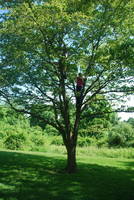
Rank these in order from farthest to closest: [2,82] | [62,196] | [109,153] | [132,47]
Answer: [109,153]
[2,82]
[132,47]
[62,196]

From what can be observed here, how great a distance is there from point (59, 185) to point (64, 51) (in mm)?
4220

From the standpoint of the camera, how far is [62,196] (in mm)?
5770

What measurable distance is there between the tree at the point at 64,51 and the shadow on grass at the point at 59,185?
1049mm

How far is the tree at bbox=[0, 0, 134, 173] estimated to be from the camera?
7.19 metres

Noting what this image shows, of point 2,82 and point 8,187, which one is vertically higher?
point 2,82

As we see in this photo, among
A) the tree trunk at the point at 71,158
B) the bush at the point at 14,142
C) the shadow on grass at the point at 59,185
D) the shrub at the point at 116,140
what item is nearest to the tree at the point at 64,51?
the tree trunk at the point at 71,158

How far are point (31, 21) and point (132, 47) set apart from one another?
322 centimetres

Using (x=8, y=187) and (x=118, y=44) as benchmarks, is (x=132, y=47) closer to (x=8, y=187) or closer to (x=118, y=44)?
(x=118, y=44)

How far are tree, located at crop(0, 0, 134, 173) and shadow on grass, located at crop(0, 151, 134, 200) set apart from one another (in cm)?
105

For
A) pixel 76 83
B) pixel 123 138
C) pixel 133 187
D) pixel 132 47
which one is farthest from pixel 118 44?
pixel 123 138

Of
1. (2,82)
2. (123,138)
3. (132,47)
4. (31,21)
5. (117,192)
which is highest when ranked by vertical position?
(31,21)

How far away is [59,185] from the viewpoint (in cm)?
678

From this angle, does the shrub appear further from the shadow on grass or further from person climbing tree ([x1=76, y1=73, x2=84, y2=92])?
person climbing tree ([x1=76, y1=73, x2=84, y2=92])

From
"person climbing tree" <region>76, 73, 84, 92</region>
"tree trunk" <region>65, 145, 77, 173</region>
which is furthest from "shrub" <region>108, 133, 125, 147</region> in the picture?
"person climbing tree" <region>76, 73, 84, 92</region>
